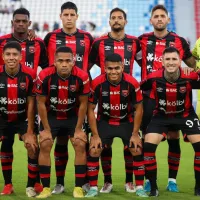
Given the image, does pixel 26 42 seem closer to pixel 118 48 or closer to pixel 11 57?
pixel 11 57

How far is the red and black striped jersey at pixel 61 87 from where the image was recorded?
635cm

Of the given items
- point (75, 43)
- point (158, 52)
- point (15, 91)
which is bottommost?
point (15, 91)

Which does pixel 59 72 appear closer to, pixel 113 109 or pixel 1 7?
pixel 113 109

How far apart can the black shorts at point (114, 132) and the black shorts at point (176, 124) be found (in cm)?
22

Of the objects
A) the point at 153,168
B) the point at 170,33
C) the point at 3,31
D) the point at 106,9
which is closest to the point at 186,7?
the point at 106,9

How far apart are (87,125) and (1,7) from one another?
12.9 meters

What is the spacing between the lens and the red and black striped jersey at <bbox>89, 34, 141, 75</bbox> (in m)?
7.12

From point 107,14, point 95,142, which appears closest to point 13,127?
point 95,142

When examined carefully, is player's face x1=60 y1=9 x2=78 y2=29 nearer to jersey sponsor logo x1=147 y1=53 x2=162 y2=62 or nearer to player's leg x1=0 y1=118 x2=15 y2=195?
jersey sponsor logo x1=147 y1=53 x2=162 y2=62

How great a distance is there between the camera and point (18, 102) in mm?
6477

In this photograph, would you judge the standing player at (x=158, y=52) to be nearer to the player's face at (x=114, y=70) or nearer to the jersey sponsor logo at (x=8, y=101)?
the player's face at (x=114, y=70)

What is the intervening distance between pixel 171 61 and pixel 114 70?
592 millimetres

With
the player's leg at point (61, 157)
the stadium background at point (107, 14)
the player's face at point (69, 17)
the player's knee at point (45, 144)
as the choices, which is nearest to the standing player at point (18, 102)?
the player's knee at point (45, 144)

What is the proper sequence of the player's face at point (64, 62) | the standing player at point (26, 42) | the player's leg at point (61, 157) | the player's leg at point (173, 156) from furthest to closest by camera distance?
the standing player at point (26, 42), the player's leg at point (173, 156), the player's leg at point (61, 157), the player's face at point (64, 62)
